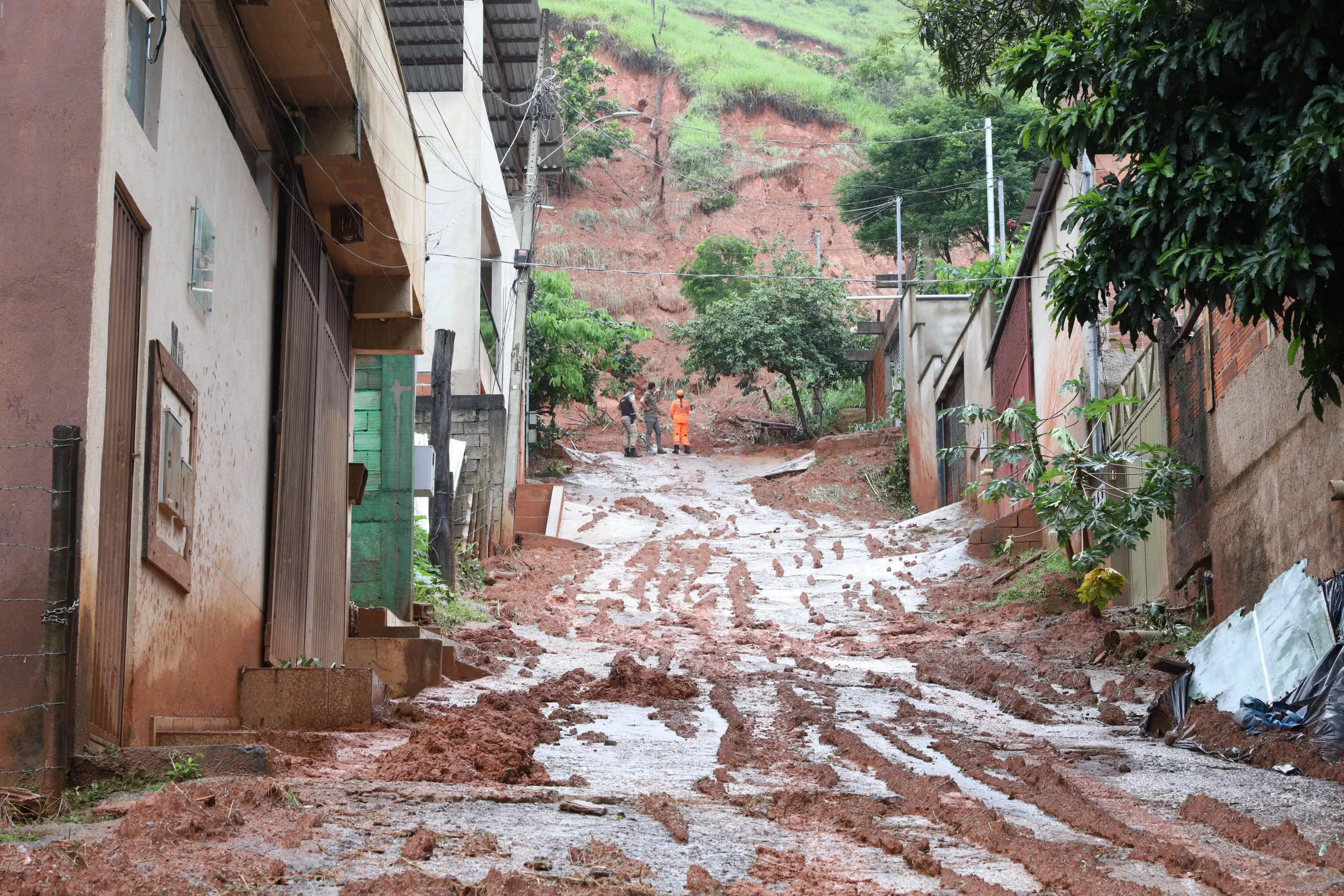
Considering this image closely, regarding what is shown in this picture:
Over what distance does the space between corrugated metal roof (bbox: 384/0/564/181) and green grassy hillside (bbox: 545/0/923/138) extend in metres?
37.2

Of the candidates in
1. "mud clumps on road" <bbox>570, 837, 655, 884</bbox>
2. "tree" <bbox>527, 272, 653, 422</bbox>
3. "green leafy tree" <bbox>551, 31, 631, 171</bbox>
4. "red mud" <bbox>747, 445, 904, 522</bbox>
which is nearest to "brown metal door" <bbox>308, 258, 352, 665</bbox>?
"mud clumps on road" <bbox>570, 837, 655, 884</bbox>

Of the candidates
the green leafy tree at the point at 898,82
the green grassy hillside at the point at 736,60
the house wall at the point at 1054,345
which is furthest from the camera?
the green leafy tree at the point at 898,82

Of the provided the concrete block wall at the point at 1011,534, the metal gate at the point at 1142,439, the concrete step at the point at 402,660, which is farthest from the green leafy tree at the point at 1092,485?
the concrete step at the point at 402,660

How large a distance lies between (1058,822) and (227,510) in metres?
4.70

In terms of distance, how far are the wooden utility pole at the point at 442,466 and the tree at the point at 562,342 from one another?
14.9m

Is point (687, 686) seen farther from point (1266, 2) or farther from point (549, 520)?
point (549, 520)

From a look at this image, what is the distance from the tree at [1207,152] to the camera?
6664mm

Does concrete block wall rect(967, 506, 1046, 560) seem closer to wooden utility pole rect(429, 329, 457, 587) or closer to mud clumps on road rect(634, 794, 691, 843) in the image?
wooden utility pole rect(429, 329, 457, 587)

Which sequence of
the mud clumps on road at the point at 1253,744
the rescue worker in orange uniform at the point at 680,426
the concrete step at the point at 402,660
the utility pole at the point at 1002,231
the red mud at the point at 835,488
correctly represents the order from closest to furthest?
1. the mud clumps on road at the point at 1253,744
2. the concrete step at the point at 402,660
3. the utility pole at the point at 1002,231
4. the red mud at the point at 835,488
5. the rescue worker in orange uniform at the point at 680,426

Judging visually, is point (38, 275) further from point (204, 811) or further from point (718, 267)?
point (718, 267)

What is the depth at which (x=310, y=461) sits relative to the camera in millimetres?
9859

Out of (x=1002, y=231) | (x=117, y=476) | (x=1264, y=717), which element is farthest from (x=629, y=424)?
(x=117, y=476)

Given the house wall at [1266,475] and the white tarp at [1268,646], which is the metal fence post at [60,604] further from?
the house wall at [1266,475]

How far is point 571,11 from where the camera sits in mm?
71938
